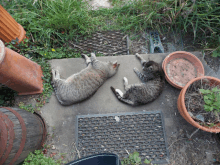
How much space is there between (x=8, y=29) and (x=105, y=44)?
1674mm

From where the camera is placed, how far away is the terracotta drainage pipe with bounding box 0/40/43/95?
5.12ft

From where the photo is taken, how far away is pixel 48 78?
7.70 ft

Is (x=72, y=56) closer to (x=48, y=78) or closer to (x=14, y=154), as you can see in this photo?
(x=48, y=78)

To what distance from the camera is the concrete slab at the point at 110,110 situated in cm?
207

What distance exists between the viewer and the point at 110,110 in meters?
2.25

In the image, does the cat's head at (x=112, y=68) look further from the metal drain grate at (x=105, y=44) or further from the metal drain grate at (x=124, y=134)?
the metal drain grate at (x=124, y=134)

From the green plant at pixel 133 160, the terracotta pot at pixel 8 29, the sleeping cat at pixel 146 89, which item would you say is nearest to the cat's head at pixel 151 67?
the sleeping cat at pixel 146 89

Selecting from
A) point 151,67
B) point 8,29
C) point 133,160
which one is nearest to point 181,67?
point 151,67

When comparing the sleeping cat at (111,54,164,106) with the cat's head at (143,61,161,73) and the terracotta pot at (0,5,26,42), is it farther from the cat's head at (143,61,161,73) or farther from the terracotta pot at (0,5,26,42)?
the terracotta pot at (0,5,26,42)

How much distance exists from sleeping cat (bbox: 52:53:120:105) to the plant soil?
1.24 metres

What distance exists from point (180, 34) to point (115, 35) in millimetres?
1356

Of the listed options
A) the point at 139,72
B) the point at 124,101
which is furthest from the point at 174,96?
the point at 124,101

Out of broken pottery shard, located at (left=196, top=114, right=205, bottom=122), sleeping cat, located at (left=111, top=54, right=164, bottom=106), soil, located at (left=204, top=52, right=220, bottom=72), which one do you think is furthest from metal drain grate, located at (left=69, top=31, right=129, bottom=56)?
broken pottery shard, located at (left=196, top=114, right=205, bottom=122)

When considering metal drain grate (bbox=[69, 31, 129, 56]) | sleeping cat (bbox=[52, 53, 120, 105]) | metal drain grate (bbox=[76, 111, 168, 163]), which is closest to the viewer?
metal drain grate (bbox=[76, 111, 168, 163])
